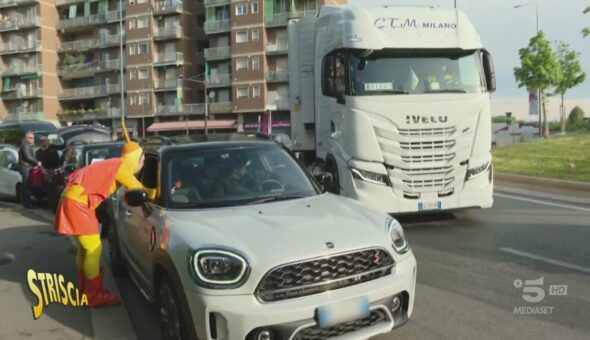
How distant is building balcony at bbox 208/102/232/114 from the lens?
6512cm

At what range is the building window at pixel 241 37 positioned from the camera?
6397 centimetres

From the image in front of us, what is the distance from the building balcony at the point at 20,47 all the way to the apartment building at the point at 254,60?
2642 centimetres

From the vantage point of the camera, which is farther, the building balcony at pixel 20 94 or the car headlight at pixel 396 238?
the building balcony at pixel 20 94

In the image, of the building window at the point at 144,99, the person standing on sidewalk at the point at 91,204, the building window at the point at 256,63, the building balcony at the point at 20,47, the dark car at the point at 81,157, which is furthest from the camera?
the building balcony at the point at 20,47

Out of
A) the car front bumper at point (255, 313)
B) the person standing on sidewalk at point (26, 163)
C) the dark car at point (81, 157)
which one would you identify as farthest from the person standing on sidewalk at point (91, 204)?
the person standing on sidewalk at point (26, 163)

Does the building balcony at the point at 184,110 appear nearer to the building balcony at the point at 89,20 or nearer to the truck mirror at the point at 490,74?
the building balcony at the point at 89,20

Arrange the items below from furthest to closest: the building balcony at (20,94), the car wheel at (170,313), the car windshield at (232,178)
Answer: the building balcony at (20,94)
the car windshield at (232,178)
the car wheel at (170,313)

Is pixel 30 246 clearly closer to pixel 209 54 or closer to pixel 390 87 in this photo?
pixel 390 87

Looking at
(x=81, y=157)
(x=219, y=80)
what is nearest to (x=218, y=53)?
(x=219, y=80)

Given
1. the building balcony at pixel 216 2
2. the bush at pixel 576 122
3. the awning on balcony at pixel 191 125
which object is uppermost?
the building balcony at pixel 216 2

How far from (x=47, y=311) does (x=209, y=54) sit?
6316 centimetres

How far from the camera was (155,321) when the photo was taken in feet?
17.0

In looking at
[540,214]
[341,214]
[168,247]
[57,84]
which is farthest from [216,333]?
[57,84]

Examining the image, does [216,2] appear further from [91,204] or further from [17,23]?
[91,204]
